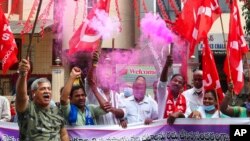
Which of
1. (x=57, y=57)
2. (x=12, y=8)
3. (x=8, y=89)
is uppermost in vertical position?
(x=12, y=8)

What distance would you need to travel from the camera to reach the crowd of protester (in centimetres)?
424

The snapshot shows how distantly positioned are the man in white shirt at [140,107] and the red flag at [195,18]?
0.99 meters

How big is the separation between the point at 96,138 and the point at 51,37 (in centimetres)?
1178

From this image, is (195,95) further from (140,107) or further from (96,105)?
(96,105)

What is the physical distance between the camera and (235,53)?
6.38m

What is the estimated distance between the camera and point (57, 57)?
1691cm

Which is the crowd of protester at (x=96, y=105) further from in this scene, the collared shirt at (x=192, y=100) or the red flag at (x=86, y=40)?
the red flag at (x=86, y=40)

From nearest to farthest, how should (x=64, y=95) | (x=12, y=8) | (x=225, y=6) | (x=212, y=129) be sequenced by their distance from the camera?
(x=64, y=95) < (x=212, y=129) < (x=12, y=8) < (x=225, y=6)

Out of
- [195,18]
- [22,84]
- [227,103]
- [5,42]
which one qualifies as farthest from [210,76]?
[5,42]

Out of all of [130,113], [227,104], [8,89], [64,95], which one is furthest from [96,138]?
[8,89]

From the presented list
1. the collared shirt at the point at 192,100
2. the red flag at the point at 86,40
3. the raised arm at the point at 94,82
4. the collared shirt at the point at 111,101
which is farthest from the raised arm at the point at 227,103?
the red flag at the point at 86,40

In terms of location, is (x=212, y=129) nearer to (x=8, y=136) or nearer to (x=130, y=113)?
(x=130, y=113)

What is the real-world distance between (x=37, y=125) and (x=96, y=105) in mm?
1102

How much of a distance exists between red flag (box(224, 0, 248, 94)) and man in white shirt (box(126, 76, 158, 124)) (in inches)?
47.2
